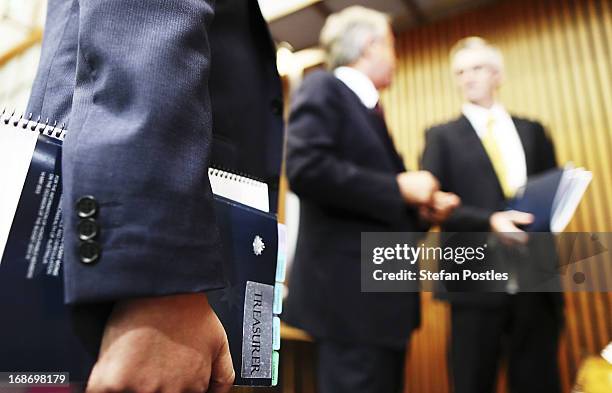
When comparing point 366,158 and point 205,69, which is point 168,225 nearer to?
point 205,69

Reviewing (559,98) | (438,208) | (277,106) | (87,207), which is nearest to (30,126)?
(87,207)

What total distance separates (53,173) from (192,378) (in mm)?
188

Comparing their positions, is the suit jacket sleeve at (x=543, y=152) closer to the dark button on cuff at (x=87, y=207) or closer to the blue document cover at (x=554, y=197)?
the blue document cover at (x=554, y=197)

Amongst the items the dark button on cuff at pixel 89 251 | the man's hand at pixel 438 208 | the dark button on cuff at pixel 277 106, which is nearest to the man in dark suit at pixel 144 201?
the dark button on cuff at pixel 89 251

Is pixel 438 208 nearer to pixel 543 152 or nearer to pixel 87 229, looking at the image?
pixel 543 152

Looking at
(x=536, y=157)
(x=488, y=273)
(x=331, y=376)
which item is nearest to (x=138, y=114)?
(x=331, y=376)

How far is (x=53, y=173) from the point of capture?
364mm

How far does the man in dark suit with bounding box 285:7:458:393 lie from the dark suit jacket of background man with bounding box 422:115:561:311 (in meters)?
0.25

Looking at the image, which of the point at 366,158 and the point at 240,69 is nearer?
the point at 240,69

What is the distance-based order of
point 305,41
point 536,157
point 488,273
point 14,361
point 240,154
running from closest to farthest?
point 14,361 → point 240,154 → point 488,273 → point 536,157 → point 305,41

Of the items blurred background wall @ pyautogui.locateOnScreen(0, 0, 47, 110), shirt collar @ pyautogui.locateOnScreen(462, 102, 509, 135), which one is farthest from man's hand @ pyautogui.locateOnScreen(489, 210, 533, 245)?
blurred background wall @ pyautogui.locateOnScreen(0, 0, 47, 110)

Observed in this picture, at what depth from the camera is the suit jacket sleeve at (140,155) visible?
34 centimetres

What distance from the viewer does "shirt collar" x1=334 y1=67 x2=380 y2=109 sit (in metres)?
1.24

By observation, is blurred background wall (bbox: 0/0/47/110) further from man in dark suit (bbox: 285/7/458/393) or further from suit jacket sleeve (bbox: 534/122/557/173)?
Result: suit jacket sleeve (bbox: 534/122/557/173)
